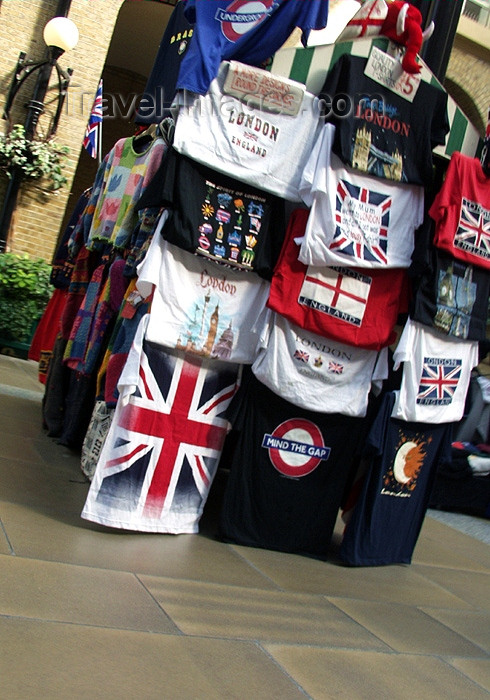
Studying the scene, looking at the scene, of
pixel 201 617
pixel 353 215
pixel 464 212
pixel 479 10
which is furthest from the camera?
pixel 479 10

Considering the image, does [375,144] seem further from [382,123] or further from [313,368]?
[313,368]

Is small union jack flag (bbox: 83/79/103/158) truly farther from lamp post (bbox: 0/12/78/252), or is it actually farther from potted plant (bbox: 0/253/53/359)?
potted plant (bbox: 0/253/53/359)

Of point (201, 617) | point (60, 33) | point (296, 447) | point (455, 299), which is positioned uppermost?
point (60, 33)

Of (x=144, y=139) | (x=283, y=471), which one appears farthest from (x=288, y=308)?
(x=144, y=139)

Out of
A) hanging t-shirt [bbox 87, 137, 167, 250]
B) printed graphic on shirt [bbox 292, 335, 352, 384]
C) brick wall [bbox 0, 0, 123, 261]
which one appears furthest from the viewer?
brick wall [bbox 0, 0, 123, 261]

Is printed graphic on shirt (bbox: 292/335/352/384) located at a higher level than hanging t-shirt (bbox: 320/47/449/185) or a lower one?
lower

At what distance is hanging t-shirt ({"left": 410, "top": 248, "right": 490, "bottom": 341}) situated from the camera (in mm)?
4340

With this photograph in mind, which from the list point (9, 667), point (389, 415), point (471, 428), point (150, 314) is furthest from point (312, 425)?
point (471, 428)

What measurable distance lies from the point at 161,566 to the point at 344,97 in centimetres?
267

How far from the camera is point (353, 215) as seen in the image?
4176mm

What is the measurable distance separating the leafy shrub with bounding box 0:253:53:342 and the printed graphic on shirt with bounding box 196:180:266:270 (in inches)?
261

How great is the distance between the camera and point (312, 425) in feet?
14.4

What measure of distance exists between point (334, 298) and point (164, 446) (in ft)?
4.12

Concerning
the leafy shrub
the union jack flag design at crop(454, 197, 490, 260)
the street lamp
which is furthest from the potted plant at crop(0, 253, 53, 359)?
the union jack flag design at crop(454, 197, 490, 260)
